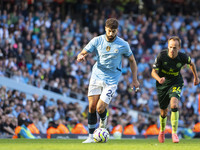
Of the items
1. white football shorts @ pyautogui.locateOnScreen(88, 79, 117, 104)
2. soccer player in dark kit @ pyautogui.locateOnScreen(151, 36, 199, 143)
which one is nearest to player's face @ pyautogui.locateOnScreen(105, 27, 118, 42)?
white football shorts @ pyautogui.locateOnScreen(88, 79, 117, 104)

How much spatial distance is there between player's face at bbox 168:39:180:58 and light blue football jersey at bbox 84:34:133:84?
1191 mm

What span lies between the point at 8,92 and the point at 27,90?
1933mm

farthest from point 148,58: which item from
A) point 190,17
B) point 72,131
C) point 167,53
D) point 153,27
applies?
point 167,53

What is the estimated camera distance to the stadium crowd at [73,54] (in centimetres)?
1925

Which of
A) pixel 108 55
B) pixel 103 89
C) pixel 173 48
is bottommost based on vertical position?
pixel 103 89

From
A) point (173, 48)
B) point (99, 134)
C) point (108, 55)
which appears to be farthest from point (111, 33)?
point (99, 134)

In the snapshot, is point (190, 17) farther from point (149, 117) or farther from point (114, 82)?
point (114, 82)

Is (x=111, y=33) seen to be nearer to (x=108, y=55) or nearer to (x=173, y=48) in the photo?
(x=108, y=55)

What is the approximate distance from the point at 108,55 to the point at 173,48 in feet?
5.56

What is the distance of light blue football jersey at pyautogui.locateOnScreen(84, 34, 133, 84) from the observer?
1071 centimetres

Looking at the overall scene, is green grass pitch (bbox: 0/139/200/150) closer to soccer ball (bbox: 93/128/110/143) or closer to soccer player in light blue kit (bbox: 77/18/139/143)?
soccer ball (bbox: 93/128/110/143)

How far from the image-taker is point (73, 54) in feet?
74.2

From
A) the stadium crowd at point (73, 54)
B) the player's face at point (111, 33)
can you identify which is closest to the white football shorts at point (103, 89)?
the player's face at point (111, 33)
